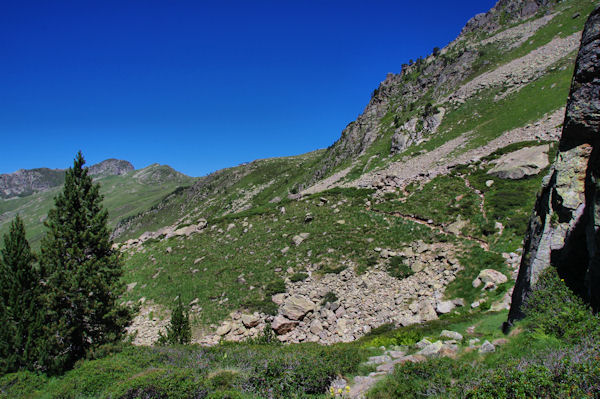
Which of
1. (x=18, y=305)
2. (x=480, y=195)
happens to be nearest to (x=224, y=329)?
(x=18, y=305)

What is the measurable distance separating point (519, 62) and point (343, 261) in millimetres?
61289

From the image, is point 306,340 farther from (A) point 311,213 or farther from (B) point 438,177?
(B) point 438,177

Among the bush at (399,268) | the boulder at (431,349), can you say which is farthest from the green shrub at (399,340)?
the bush at (399,268)

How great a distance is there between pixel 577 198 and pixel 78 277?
23961mm

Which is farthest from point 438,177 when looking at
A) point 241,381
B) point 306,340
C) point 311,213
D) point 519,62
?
point 519,62

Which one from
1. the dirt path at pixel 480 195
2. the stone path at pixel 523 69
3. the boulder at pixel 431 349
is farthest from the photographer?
the stone path at pixel 523 69

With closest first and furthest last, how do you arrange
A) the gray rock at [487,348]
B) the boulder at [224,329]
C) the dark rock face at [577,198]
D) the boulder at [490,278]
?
the dark rock face at [577,198] → the gray rock at [487,348] → the boulder at [490,278] → the boulder at [224,329]

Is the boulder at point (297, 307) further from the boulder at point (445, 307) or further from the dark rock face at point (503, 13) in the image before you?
the dark rock face at point (503, 13)

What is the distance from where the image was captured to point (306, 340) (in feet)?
55.9

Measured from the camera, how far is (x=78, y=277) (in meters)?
16.7

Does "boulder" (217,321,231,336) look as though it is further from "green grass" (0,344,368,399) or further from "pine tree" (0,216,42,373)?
"pine tree" (0,216,42,373)

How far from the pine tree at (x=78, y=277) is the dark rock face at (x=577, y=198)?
2144 centimetres

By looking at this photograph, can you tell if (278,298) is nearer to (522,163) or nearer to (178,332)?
(178,332)

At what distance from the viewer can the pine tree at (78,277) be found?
15.7m
